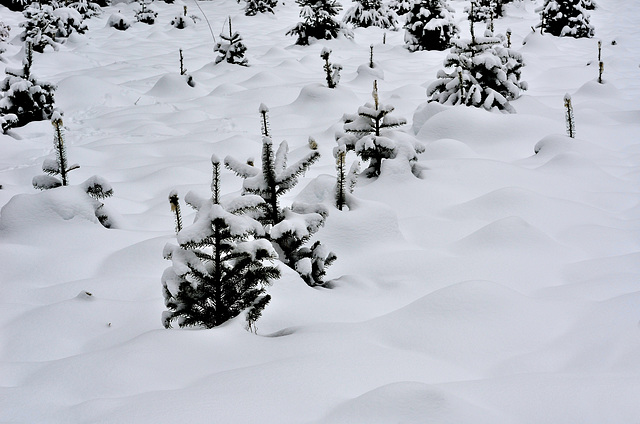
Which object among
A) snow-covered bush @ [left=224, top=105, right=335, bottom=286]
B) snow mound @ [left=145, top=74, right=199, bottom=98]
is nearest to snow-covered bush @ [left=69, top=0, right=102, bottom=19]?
snow mound @ [left=145, top=74, right=199, bottom=98]

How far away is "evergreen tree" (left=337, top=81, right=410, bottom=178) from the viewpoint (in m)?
5.18

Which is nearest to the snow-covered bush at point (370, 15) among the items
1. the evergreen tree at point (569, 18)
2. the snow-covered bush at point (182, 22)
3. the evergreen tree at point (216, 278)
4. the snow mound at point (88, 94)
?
the evergreen tree at point (569, 18)

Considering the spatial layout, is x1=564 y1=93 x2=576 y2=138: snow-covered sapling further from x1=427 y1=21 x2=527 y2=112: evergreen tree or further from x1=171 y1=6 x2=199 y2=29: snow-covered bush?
x1=171 y1=6 x2=199 y2=29: snow-covered bush

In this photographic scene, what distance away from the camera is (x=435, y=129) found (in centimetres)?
677

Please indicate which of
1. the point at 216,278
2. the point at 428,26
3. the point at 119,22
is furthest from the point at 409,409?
the point at 119,22

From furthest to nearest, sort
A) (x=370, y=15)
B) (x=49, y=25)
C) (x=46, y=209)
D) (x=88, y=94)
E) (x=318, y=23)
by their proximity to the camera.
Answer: (x=370, y=15), (x=49, y=25), (x=318, y=23), (x=88, y=94), (x=46, y=209)

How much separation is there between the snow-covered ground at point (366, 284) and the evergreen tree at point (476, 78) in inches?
21.3

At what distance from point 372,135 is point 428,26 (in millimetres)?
8569

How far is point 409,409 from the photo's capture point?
186cm

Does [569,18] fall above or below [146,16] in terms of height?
below

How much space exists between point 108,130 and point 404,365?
274 inches

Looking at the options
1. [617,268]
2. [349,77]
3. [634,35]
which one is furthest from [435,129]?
[634,35]

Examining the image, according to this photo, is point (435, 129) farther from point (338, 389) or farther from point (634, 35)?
point (634, 35)

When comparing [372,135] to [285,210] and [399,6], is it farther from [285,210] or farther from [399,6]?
[399,6]
